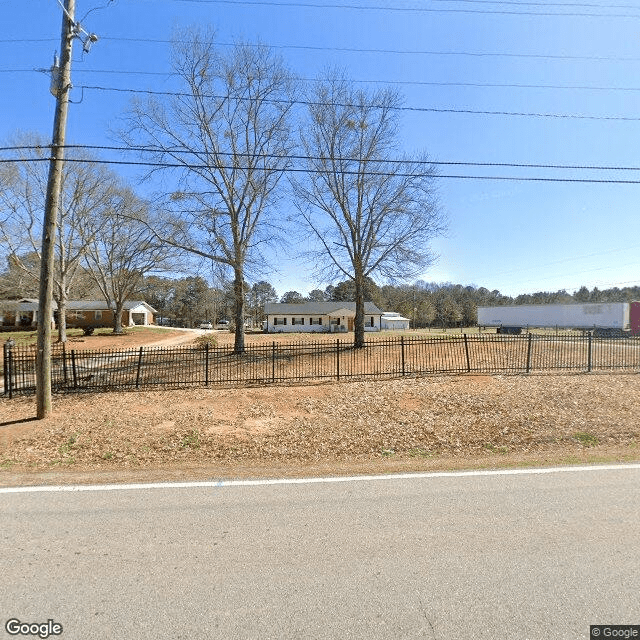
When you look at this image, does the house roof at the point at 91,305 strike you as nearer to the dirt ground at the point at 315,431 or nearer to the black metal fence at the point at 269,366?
the black metal fence at the point at 269,366

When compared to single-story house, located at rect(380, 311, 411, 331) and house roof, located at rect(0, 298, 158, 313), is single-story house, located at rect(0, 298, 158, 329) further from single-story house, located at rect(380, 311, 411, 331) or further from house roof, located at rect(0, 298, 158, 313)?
single-story house, located at rect(380, 311, 411, 331)

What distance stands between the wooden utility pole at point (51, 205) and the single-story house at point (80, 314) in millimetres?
43169

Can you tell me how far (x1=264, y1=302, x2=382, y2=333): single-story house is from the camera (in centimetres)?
5206

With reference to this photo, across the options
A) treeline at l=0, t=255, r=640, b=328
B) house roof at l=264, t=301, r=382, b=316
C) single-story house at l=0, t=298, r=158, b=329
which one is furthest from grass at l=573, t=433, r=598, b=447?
treeline at l=0, t=255, r=640, b=328

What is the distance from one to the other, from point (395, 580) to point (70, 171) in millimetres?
32440

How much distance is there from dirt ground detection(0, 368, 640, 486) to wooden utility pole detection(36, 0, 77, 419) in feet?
2.90

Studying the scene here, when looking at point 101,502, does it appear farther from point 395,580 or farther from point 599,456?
point 599,456

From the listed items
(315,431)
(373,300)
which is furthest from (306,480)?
(373,300)

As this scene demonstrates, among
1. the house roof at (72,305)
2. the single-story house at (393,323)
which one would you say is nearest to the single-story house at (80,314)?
Answer: the house roof at (72,305)

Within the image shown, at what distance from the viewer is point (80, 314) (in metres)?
51.1

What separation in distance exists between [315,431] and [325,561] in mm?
4339

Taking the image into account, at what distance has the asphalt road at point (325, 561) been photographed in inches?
96.8

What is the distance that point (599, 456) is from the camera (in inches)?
231

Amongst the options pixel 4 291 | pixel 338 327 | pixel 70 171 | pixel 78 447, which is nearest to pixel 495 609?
pixel 78 447
